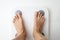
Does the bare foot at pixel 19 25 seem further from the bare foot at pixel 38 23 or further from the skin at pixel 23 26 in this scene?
the bare foot at pixel 38 23

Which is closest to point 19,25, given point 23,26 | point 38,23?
point 23,26

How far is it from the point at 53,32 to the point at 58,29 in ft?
0.17

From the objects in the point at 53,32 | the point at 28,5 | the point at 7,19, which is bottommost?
the point at 53,32

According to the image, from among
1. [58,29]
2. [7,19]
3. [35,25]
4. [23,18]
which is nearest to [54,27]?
[58,29]

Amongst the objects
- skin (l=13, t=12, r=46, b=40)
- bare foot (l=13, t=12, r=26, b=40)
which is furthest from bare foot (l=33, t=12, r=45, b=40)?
bare foot (l=13, t=12, r=26, b=40)

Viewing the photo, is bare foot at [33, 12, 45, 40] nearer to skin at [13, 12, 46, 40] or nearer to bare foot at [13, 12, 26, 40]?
skin at [13, 12, 46, 40]

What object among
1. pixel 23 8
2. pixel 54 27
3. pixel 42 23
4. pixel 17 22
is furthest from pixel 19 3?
pixel 54 27

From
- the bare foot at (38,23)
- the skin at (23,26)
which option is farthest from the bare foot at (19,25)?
the bare foot at (38,23)

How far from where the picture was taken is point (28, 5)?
1280 mm

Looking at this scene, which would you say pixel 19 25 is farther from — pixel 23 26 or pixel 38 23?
pixel 38 23

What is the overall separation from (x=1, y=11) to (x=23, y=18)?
218mm

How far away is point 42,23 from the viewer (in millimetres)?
1271

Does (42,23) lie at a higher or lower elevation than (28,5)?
lower

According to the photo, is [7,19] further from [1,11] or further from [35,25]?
[35,25]
